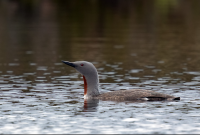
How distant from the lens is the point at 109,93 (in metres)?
14.9

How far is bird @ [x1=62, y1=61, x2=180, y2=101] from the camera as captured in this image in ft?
47.3

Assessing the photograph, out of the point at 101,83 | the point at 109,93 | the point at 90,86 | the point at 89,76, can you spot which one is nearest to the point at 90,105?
the point at 109,93

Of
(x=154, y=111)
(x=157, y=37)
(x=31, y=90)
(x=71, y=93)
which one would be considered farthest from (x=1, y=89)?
(x=157, y=37)

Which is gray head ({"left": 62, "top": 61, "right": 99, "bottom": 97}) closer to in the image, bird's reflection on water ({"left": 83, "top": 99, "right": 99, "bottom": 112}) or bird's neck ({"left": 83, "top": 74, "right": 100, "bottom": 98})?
bird's neck ({"left": 83, "top": 74, "right": 100, "bottom": 98})


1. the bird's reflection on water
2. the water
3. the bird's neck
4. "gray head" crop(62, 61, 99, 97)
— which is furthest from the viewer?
the bird's neck

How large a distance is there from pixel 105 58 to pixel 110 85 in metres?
8.46

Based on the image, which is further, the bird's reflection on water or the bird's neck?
the bird's neck

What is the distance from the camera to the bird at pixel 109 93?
47.3 ft

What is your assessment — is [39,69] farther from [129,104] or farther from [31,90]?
[129,104]

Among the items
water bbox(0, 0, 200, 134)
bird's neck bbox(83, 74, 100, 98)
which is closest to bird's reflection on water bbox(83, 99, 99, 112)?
water bbox(0, 0, 200, 134)

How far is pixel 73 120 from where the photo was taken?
39.7 feet

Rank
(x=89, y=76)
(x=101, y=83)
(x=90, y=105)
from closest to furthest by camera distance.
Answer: (x=90, y=105)
(x=89, y=76)
(x=101, y=83)

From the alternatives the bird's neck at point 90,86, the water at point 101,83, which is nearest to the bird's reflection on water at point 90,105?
the water at point 101,83

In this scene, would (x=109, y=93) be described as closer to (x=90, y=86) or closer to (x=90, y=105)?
(x=90, y=86)
